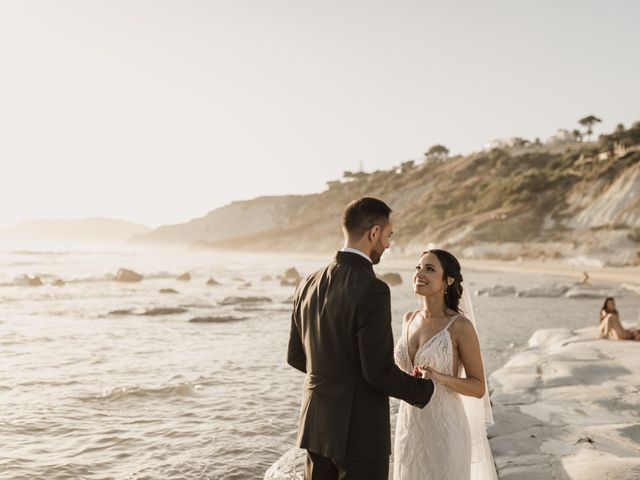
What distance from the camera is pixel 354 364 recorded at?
10.4 ft

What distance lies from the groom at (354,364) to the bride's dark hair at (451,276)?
1019 millimetres

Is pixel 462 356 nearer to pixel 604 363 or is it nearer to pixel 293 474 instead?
pixel 293 474

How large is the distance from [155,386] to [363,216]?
8.61m

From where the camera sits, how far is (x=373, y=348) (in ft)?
9.91

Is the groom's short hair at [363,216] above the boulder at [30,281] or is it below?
above

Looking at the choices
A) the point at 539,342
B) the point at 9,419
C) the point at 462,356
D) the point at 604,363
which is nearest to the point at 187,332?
the point at 9,419

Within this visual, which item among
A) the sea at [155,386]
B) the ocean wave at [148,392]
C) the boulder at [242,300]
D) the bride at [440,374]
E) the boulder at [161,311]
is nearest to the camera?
the bride at [440,374]

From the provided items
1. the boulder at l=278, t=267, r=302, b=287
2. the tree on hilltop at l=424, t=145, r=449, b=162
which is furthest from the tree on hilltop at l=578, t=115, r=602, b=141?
the boulder at l=278, t=267, r=302, b=287

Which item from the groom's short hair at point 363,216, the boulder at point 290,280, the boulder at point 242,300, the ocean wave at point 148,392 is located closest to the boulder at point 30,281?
the boulder at point 290,280

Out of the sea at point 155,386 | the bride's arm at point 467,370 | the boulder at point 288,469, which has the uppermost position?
the bride's arm at point 467,370

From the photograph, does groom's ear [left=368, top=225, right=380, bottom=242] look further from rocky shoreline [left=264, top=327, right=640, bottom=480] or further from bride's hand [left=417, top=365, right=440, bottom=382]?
rocky shoreline [left=264, top=327, right=640, bottom=480]

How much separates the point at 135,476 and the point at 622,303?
25.5 meters

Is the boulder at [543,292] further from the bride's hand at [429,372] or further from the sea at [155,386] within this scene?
the bride's hand at [429,372]

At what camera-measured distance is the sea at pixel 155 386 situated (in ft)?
23.0
